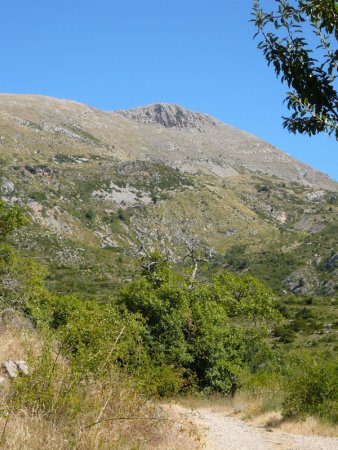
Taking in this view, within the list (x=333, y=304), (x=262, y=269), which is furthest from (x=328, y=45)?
(x=262, y=269)

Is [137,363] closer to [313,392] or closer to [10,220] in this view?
[313,392]

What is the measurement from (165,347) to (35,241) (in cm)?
11579

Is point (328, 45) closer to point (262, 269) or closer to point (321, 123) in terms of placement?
point (321, 123)

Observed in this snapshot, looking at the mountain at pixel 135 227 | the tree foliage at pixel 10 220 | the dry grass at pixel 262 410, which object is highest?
the mountain at pixel 135 227

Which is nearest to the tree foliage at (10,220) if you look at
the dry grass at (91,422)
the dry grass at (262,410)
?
the dry grass at (262,410)

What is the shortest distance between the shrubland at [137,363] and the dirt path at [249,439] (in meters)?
1.31

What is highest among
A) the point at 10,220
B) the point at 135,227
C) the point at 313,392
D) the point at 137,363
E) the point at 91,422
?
the point at 135,227

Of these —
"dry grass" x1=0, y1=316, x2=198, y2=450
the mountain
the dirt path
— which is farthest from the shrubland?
the mountain

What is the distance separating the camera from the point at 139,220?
174 meters

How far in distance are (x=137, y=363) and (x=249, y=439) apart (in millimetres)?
3627

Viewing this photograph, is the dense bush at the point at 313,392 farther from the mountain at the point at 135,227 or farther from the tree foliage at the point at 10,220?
the mountain at the point at 135,227

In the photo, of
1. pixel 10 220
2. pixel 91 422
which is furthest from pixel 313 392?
pixel 10 220

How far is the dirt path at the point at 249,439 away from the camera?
10422 millimetres

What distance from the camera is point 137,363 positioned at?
13.6m
